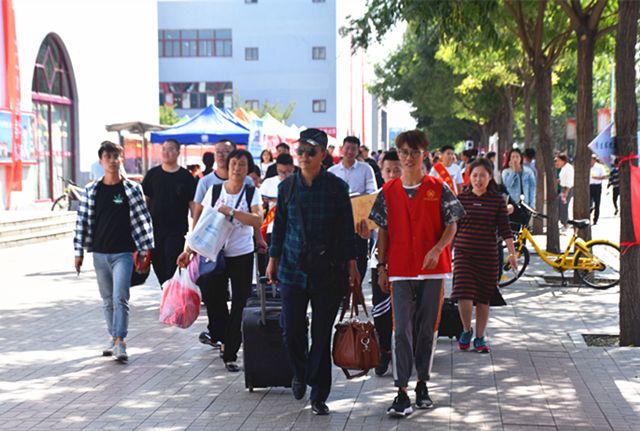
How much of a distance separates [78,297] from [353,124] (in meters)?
85.6

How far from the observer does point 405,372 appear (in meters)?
6.54

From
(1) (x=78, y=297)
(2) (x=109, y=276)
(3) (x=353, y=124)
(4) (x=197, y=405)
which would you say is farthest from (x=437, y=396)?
(3) (x=353, y=124)

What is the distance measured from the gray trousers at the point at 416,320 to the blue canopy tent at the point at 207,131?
17059 mm

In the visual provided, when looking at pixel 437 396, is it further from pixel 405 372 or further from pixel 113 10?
pixel 113 10

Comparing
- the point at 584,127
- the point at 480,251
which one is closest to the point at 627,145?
the point at 480,251

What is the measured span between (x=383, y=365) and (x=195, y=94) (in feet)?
236

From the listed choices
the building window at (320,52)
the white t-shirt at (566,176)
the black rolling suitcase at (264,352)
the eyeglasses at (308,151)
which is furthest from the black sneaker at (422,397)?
the building window at (320,52)

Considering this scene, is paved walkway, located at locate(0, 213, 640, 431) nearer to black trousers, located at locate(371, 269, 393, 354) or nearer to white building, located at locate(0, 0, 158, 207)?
black trousers, located at locate(371, 269, 393, 354)

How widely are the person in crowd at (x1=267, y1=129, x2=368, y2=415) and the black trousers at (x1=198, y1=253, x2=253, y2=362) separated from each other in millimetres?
1366

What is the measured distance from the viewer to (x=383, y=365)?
7.79 metres

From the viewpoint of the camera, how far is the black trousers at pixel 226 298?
7.98 meters

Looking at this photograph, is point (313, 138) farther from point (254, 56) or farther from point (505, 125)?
point (254, 56)

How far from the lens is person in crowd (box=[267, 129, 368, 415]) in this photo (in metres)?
6.50

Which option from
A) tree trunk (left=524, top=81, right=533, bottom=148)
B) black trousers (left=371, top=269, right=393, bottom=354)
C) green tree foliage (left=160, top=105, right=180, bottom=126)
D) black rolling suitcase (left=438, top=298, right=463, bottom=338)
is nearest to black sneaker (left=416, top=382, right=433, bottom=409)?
black trousers (left=371, top=269, right=393, bottom=354)
